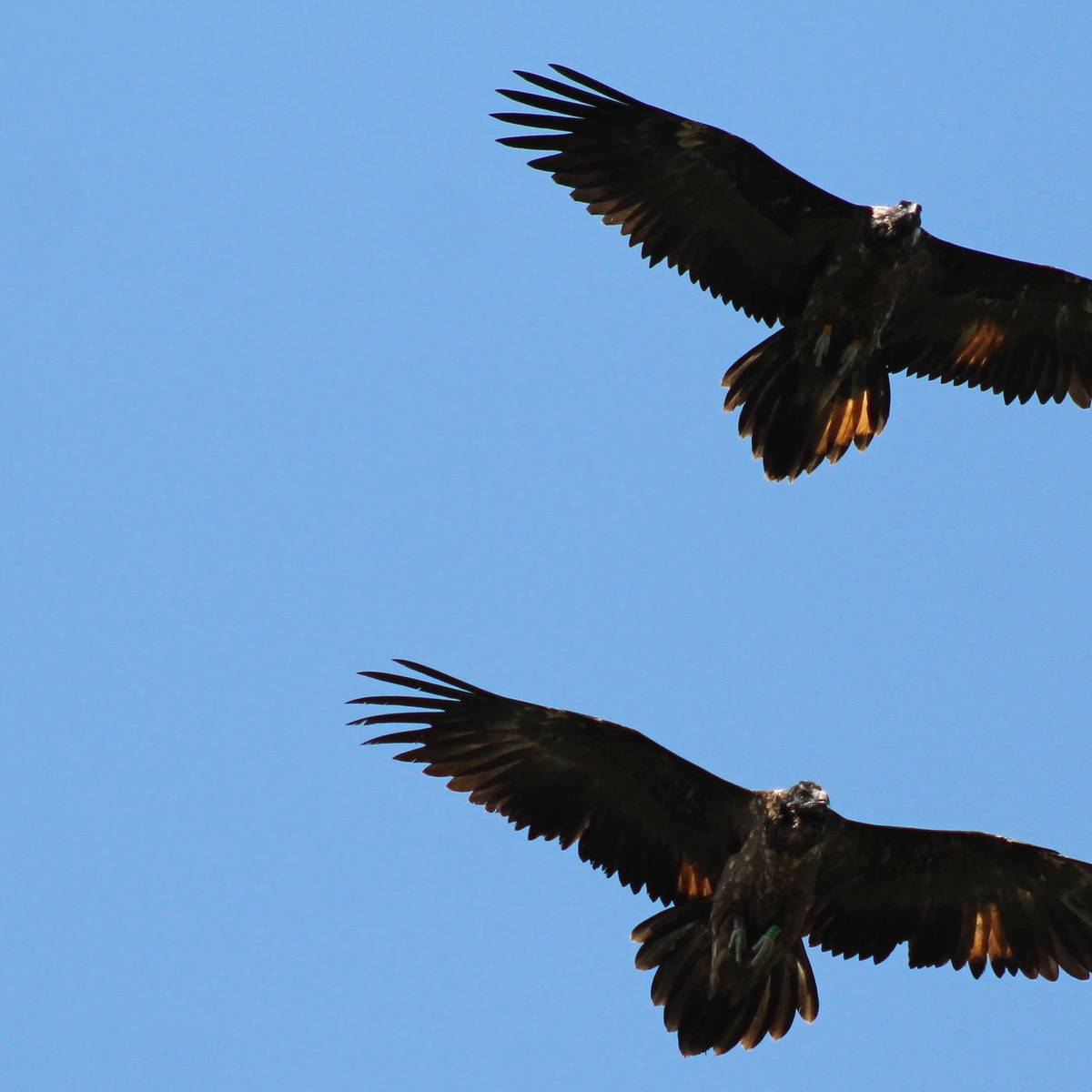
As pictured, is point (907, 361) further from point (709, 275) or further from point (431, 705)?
point (431, 705)

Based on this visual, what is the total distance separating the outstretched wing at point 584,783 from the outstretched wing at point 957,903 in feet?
2.11

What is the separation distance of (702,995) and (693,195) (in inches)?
174

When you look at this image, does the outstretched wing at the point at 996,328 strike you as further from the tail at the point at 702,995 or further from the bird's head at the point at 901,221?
the tail at the point at 702,995

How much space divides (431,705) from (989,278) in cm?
435

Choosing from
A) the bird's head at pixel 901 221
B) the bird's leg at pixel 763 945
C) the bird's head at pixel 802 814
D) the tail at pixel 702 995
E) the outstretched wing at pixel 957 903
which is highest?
the bird's head at pixel 901 221

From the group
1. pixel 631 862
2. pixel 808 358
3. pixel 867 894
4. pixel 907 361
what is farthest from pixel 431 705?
pixel 907 361

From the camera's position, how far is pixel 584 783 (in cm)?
1046

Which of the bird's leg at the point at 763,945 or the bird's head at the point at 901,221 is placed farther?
the bird's head at the point at 901,221

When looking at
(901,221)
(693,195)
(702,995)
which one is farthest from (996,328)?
(702,995)

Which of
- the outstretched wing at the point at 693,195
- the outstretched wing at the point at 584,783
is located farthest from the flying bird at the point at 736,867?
the outstretched wing at the point at 693,195

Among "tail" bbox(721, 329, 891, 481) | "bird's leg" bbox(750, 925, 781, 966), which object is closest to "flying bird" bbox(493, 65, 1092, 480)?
"tail" bbox(721, 329, 891, 481)

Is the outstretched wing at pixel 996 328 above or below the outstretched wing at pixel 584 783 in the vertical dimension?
above

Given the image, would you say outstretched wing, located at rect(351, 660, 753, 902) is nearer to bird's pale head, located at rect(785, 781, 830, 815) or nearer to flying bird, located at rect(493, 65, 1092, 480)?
bird's pale head, located at rect(785, 781, 830, 815)

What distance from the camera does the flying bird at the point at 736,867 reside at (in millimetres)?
10203
